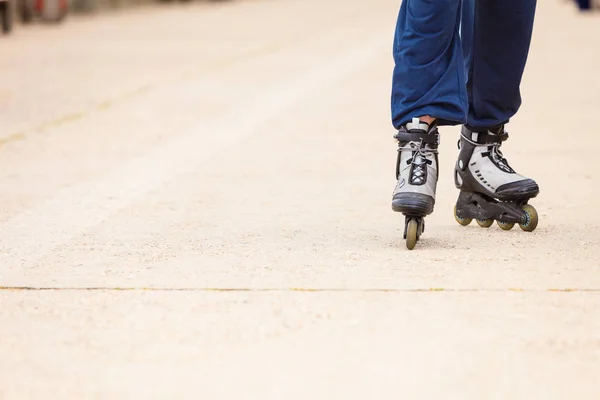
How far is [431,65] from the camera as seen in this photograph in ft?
11.1

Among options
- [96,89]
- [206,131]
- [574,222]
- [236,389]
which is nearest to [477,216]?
[574,222]

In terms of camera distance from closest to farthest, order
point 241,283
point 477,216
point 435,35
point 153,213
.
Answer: point 241,283 → point 435,35 → point 477,216 → point 153,213

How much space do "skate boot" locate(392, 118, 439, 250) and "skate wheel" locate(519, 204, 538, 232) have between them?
1.06 ft

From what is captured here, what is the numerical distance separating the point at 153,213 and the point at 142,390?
1822 millimetres

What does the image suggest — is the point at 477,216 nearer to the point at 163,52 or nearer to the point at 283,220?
the point at 283,220

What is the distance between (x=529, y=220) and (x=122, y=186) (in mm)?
1607

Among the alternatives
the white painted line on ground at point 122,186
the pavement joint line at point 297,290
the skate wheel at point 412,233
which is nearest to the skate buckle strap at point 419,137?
the skate wheel at point 412,233

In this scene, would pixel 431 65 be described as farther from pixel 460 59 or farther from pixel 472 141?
pixel 472 141

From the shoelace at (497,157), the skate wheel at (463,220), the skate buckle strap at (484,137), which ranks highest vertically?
the skate buckle strap at (484,137)

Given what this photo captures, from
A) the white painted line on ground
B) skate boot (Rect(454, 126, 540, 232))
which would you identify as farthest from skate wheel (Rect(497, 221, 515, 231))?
the white painted line on ground

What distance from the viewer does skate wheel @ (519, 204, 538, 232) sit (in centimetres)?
356

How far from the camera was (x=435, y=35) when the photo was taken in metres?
3.36

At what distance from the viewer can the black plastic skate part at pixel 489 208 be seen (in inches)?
141

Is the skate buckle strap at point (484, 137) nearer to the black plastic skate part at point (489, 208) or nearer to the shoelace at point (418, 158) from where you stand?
the black plastic skate part at point (489, 208)
